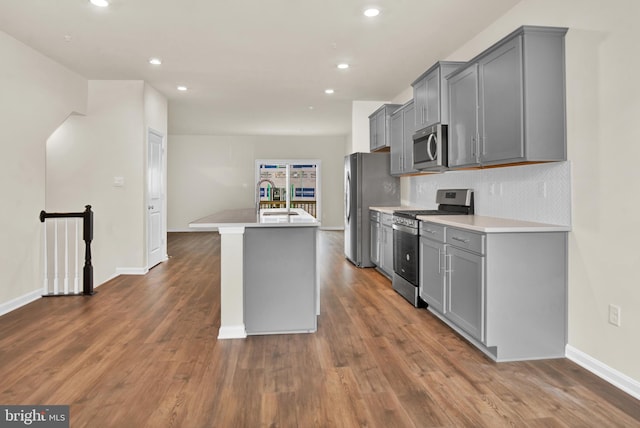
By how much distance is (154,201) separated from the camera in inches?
241

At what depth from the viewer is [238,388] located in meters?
2.34

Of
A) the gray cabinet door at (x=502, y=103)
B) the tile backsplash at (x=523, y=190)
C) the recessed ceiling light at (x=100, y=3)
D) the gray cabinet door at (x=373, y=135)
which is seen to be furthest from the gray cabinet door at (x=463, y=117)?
the recessed ceiling light at (x=100, y=3)

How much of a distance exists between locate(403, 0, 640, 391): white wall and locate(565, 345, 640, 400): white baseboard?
0.05 ft

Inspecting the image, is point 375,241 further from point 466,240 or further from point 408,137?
point 466,240

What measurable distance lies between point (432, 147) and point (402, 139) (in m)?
1.25

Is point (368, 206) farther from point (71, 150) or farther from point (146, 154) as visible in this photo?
point (71, 150)

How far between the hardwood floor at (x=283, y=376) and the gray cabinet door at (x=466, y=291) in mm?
186

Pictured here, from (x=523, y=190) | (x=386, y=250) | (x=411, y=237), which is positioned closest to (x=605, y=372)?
(x=523, y=190)

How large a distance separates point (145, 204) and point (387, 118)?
12.0 feet

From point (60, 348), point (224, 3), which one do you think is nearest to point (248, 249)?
point (60, 348)

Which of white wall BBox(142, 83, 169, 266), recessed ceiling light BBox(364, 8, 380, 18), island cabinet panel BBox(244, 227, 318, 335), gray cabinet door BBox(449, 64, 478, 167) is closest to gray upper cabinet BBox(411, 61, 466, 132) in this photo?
gray cabinet door BBox(449, 64, 478, 167)

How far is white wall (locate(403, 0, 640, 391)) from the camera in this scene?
7.38 ft

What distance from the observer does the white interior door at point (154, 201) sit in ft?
19.2

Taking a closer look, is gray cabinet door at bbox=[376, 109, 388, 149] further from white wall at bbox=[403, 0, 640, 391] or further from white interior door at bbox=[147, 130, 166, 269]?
white interior door at bbox=[147, 130, 166, 269]
